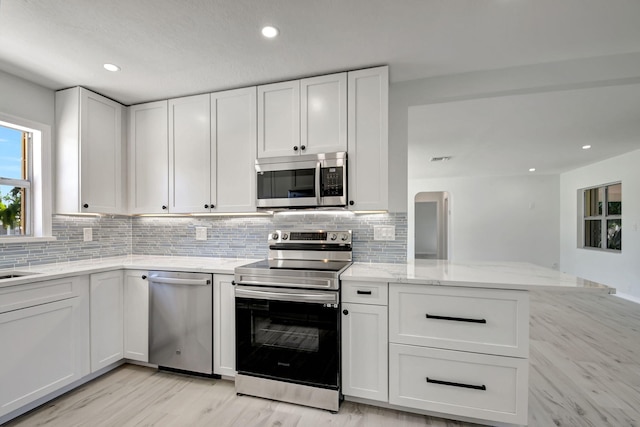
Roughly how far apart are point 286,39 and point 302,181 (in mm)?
944

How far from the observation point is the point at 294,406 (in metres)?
1.87

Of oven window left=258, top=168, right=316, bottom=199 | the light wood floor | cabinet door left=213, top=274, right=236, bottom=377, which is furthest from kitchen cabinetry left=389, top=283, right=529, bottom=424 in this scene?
cabinet door left=213, top=274, right=236, bottom=377

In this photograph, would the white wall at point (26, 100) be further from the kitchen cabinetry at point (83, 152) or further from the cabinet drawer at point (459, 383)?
the cabinet drawer at point (459, 383)

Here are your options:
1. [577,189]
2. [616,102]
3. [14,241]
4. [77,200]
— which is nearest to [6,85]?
[77,200]

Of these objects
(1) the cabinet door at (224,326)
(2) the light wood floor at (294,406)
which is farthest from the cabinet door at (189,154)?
(2) the light wood floor at (294,406)

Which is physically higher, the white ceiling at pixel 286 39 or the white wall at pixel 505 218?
the white ceiling at pixel 286 39

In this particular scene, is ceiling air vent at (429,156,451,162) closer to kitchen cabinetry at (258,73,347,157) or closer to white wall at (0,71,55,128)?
kitchen cabinetry at (258,73,347,157)

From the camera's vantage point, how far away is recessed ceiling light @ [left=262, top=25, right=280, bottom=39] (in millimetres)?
1674

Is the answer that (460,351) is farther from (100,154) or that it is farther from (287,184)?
(100,154)

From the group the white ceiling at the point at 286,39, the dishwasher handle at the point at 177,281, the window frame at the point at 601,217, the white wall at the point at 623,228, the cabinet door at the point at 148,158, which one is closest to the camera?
the white ceiling at the point at 286,39

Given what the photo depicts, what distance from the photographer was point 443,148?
423cm

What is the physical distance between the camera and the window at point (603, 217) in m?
4.84

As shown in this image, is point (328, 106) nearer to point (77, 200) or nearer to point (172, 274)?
point (172, 274)

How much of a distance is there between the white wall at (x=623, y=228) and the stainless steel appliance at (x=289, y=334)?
5.15 metres
